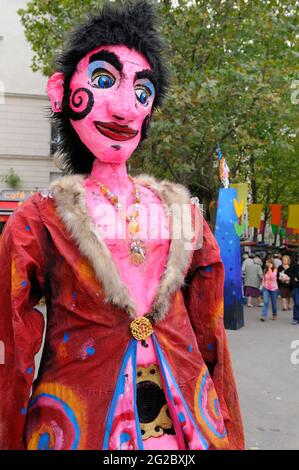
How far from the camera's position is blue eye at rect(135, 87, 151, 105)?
2.23m

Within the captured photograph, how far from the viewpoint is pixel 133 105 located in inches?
85.1

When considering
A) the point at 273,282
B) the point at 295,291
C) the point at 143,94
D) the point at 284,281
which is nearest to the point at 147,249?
the point at 143,94

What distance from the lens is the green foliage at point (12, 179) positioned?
18.8m

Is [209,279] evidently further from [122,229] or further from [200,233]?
[122,229]

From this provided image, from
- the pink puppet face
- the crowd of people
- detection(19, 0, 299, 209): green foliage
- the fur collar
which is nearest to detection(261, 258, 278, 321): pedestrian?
the crowd of people

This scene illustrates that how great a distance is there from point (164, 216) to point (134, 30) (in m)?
0.78

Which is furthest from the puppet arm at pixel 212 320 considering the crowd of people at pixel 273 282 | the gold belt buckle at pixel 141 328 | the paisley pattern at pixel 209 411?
the crowd of people at pixel 273 282

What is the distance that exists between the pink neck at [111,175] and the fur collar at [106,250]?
8cm

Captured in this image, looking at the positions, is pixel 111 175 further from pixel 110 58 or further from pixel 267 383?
pixel 267 383

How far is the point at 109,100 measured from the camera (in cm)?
214

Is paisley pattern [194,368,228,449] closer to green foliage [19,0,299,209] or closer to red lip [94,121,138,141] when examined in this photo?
red lip [94,121,138,141]

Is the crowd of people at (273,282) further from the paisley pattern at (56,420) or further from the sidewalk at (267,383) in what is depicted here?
the paisley pattern at (56,420)
